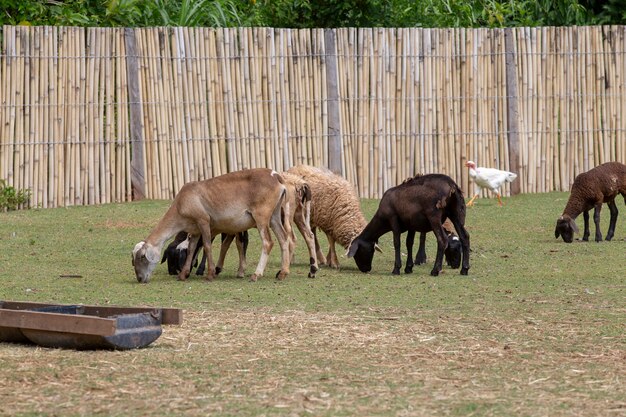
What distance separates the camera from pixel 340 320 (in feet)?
28.5

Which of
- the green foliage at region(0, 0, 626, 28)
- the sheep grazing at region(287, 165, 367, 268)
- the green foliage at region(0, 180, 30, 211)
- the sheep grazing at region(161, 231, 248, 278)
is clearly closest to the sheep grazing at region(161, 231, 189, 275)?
the sheep grazing at region(161, 231, 248, 278)

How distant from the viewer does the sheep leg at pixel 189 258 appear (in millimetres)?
11156

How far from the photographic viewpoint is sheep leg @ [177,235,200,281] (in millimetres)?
11156

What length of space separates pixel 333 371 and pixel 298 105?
1018 cm

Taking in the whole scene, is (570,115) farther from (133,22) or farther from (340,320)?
(340,320)

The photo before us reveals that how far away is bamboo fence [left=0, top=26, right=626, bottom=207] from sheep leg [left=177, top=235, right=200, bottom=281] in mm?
5074

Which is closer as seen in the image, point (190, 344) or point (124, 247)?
point (190, 344)

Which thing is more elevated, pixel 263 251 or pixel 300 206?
pixel 300 206

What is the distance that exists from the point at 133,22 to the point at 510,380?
13.4 metres

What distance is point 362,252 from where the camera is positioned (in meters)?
11.7

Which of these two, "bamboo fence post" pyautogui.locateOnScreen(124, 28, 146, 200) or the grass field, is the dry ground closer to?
the grass field

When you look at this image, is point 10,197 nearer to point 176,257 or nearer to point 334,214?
point 176,257

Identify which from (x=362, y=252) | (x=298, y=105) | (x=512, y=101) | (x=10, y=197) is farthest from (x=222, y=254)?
(x=512, y=101)

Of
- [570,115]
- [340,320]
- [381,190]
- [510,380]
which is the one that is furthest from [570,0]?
[510,380]
